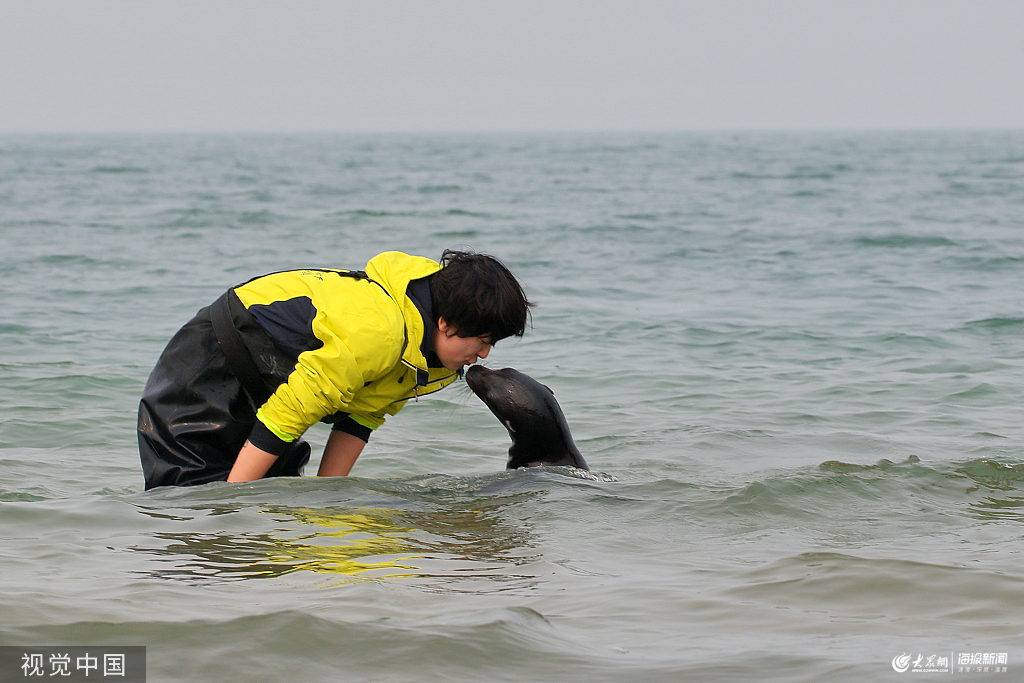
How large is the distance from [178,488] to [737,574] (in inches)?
91.4

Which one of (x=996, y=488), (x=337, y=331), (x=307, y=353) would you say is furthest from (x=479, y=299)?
(x=996, y=488)

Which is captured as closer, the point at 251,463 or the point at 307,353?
the point at 307,353

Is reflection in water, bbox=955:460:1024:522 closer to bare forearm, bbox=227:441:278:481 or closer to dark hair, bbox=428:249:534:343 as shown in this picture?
dark hair, bbox=428:249:534:343

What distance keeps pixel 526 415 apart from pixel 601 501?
0.59 metres

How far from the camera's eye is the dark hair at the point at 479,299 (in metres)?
3.85

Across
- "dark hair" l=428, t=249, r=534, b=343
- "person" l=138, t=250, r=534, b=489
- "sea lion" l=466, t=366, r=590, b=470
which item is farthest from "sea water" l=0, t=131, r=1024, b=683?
"dark hair" l=428, t=249, r=534, b=343

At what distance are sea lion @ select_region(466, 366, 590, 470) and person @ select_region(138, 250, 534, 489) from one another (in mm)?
687

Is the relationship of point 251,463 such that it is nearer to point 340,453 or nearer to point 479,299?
point 340,453

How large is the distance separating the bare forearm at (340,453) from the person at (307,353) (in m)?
0.42

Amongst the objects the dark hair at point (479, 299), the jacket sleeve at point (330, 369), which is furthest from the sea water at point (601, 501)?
the dark hair at point (479, 299)

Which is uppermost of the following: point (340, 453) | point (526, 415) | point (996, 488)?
point (526, 415)

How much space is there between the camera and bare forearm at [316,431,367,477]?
15.9 ft

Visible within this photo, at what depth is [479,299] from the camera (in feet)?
12.6

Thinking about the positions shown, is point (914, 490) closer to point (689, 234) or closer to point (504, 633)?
point (504, 633)
